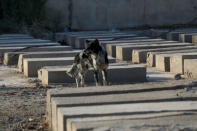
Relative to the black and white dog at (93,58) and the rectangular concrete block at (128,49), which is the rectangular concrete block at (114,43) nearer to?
the rectangular concrete block at (128,49)

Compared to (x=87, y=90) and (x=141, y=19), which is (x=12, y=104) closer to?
(x=87, y=90)

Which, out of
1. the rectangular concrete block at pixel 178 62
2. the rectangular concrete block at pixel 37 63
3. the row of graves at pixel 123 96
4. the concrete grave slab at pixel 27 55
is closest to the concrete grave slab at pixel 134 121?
the row of graves at pixel 123 96

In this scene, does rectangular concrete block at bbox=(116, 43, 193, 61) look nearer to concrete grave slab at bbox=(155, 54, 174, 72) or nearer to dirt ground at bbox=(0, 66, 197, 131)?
concrete grave slab at bbox=(155, 54, 174, 72)

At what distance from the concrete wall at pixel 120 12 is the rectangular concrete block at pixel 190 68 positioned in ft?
36.8

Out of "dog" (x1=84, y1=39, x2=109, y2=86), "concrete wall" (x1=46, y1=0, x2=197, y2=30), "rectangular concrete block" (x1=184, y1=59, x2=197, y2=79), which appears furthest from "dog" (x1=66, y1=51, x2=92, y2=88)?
"concrete wall" (x1=46, y1=0, x2=197, y2=30)

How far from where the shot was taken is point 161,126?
4.57m

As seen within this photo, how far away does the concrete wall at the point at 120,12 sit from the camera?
2067 centimetres

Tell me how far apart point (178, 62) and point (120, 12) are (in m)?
11.0

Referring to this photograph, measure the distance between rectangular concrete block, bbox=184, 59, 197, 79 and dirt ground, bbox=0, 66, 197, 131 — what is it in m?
0.33

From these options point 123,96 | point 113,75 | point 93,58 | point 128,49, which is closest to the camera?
point 123,96

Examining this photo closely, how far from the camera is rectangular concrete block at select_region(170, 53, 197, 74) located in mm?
10250

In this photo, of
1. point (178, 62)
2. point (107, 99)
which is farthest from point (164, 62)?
point (107, 99)

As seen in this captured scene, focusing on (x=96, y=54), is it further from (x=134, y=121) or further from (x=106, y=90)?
(x=134, y=121)

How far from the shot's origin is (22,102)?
7781 mm
